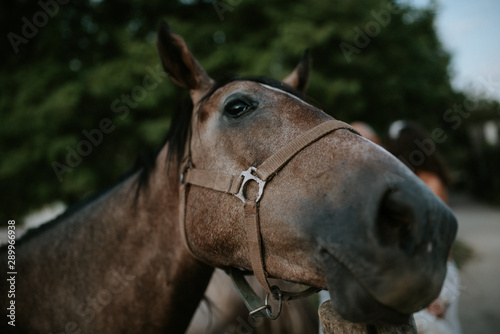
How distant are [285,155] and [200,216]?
0.52 meters

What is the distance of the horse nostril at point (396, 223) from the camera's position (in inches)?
35.0

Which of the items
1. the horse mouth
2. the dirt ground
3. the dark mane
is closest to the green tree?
the dirt ground

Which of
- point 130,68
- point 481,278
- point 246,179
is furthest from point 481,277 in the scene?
point 130,68

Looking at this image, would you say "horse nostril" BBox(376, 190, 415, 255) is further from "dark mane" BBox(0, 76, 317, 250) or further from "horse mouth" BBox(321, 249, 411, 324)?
"dark mane" BBox(0, 76, 317, 250)

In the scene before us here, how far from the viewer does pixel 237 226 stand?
4.24 feet

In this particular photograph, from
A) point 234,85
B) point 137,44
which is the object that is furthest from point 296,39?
point 234,85

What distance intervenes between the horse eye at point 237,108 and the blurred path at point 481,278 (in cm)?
624

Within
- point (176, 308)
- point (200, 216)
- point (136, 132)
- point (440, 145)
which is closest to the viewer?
point (200, 216)

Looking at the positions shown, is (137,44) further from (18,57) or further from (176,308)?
(176,308)

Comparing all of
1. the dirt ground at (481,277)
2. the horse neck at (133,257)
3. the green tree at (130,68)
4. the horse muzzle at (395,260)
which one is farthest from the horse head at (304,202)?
the green tree at (130,68)

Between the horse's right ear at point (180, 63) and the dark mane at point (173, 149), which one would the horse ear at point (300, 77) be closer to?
the dark mane at point (173, 149)

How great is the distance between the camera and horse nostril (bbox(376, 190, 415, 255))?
89 centimetres

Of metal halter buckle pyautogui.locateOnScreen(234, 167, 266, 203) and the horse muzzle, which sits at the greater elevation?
metal halter buckle pyautogui.locateOnScreen(234, 167, 266, 203)

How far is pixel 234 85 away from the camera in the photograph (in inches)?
59.9
